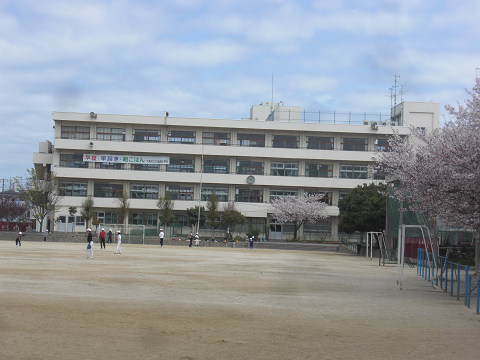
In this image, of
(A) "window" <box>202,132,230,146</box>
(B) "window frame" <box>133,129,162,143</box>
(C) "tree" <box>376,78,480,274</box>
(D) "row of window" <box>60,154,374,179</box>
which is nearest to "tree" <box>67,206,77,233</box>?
(D) "row of window" <box>60,154,374,179</box>

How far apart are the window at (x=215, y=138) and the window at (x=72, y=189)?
1863cm

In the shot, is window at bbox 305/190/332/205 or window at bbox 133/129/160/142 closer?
window at bbox 305/190/332/205

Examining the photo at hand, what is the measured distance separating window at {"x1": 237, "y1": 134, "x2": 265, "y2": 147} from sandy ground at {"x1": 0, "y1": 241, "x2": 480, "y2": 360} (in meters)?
61.8

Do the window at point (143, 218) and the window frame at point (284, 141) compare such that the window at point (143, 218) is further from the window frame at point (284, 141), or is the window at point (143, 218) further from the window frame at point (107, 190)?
the window frame at point (284, 141)

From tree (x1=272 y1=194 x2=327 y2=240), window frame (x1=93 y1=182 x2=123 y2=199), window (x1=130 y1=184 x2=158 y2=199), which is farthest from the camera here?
window (x1=130 y1=184 x2=158 y2=199)

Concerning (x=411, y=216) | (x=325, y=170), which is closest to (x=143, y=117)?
(x=325, y=170)

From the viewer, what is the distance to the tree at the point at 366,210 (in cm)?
5744

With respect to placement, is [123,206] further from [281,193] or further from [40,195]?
[281,193]

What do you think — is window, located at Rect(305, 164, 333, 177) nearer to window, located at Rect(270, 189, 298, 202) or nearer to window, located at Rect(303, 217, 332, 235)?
window, located at Rect(270, 189, 298, 202)

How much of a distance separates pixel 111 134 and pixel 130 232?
19.5m

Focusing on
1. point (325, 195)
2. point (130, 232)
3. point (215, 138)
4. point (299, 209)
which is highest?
point (215, 138)

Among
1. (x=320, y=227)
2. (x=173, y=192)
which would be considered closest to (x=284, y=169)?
(x=320, y=227)

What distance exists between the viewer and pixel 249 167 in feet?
269

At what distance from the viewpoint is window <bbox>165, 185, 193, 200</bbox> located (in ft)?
269
